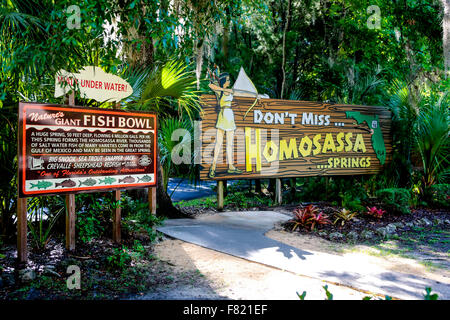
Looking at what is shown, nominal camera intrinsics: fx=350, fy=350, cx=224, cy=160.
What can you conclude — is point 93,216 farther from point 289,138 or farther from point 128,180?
point 289,138

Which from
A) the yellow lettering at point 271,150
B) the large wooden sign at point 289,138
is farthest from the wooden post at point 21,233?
the yellow lettering at point 271,150

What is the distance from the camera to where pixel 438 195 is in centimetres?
911

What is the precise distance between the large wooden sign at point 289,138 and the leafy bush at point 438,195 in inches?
61.3

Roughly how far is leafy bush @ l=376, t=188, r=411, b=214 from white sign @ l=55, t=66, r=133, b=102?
6453 millimetres

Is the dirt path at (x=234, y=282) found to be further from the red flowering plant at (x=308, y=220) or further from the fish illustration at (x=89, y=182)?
the red flowering plant at (x=308, y=220)

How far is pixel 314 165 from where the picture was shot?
956 cm

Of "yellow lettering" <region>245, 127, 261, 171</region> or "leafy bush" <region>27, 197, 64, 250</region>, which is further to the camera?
"yellow lettering" <region>245, 127, 261, 171</region>

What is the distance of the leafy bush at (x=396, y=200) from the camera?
8.12 m

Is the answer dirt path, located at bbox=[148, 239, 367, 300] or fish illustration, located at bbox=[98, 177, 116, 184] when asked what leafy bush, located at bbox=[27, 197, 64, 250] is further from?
dirt path, located at bbox=[148, 239, 367, 300]

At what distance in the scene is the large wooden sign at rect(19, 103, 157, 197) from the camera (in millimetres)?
4332

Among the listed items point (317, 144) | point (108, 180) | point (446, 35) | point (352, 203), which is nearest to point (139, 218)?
point (108, 180)

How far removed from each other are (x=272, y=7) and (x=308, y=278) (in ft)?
35.1

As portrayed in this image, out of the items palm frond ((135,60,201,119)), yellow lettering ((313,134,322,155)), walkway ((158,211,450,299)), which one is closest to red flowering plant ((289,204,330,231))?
walkway ((158,211,450,299))

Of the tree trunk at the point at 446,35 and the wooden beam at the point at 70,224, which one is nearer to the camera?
the wooden beam at the point at 70,224
